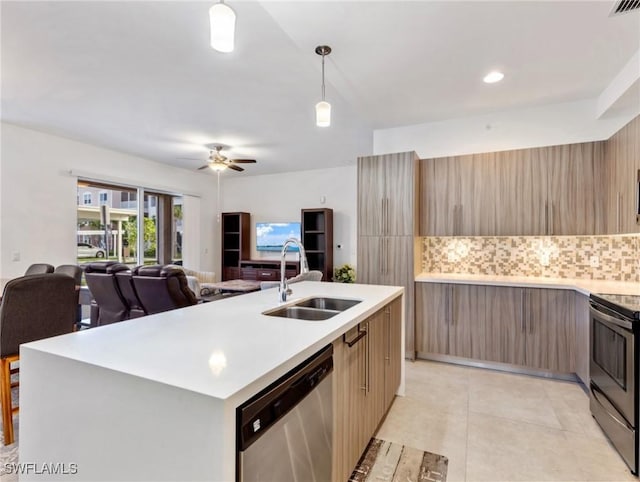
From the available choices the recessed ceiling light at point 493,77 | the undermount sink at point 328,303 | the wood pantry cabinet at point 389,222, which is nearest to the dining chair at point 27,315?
the undermount sink at point 328,303

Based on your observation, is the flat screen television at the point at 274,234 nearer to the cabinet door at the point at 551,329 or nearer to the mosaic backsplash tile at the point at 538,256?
the mosaic backsplash tile at the point at 538,256

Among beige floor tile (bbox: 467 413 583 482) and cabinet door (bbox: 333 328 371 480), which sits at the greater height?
cabinet door (bbox: 333 328 371 480)

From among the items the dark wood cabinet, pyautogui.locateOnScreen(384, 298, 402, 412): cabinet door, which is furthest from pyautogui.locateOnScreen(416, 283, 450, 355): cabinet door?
the dark wood cabinet

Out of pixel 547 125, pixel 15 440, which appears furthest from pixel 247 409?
pixel 547 125

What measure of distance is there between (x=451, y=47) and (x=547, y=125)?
5.90ft

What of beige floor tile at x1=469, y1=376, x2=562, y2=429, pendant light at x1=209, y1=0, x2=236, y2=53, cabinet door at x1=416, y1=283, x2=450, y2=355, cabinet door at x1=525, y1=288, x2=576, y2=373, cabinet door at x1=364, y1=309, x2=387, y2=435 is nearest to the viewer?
pendant light at x1=209, y1=0, x2=236, y2=53

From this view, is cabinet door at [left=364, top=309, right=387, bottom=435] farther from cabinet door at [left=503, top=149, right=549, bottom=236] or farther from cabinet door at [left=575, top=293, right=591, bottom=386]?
cabinet door at [left=503, top=149, right=549, bottom=236]

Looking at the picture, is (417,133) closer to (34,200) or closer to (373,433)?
(373,433)

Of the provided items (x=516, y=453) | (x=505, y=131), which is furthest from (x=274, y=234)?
(x=516, y=453)

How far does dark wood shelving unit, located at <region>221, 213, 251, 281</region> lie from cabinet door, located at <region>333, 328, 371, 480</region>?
18.6 feet

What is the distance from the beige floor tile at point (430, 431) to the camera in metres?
1.95

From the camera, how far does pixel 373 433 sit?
2084 mm

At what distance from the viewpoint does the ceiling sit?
2.09 meters

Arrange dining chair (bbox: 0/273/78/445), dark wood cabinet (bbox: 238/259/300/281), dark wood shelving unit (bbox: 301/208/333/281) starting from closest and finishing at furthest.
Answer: dining chair (bbox: 0/273/78/445) → dark wood shelving unit (bbox: 301/208/333/281) → dark wood cabinet (bbox: 238/259/300/281)
